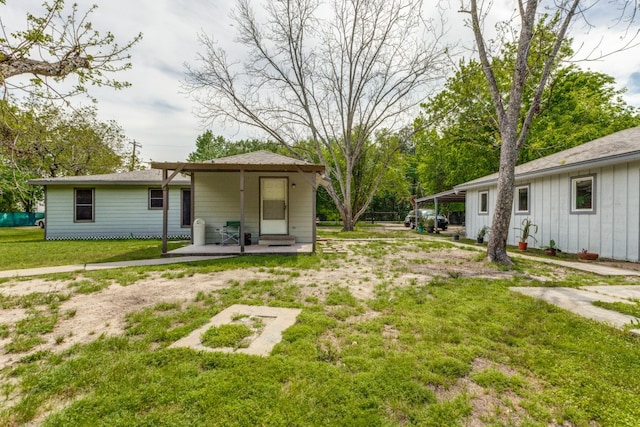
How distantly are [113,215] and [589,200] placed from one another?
17029 mm

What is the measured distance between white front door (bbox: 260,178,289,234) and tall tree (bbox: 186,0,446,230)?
6.87 meters

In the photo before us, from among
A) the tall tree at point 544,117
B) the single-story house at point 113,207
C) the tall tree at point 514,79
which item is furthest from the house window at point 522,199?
the single-story house at point 113,207

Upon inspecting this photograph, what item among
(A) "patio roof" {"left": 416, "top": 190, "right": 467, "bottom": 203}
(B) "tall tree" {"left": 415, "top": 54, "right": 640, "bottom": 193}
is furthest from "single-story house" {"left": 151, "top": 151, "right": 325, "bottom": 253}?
(B) "tall tree" {"left": 415, "top": 54, "right": 640, "bottom": 193}

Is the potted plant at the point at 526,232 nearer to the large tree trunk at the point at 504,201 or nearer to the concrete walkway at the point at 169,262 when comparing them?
the concrete walkway at the point at 169,262

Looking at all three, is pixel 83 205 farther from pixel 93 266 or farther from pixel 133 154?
pixel 133 154

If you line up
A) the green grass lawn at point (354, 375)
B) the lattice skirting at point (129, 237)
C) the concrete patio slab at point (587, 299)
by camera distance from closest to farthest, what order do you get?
the green grass lawn at point (354, 375) < the concrete patio slab at point (587, 299) < the lattice skirting at point (129, 237)

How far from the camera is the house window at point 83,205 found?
12641mm

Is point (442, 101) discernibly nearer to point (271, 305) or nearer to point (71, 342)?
point (271, 305)

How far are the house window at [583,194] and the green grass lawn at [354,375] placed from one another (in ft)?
20.7

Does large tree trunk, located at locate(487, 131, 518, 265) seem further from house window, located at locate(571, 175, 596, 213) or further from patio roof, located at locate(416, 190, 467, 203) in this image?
patio roof, located at locate(416, 190, 467, 203)

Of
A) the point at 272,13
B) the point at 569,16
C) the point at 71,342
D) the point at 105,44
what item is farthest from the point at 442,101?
the point at 71,342

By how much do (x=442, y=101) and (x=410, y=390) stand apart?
71.6ft

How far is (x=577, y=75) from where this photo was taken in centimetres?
1775

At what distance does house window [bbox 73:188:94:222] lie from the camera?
41.5ft
